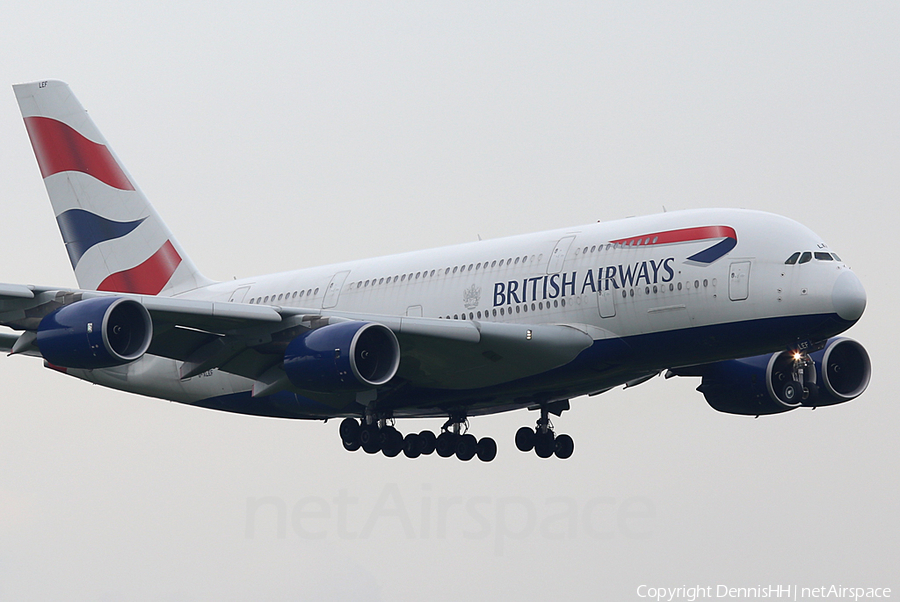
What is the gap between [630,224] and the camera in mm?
29797

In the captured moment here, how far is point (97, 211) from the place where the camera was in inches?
1558

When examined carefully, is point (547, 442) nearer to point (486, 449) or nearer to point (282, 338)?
point (486, 449)

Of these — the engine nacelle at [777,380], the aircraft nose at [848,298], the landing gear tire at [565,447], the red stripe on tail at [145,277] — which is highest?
the red stripe on tail at [145,277]

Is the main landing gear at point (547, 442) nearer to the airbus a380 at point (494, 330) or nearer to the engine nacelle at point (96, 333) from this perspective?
the airbus a380 at point (494, 330)

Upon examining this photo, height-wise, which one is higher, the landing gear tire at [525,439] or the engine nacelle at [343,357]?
the engine nacelle at [343,357]

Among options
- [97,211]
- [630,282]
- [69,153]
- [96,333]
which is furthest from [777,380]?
[69,153]

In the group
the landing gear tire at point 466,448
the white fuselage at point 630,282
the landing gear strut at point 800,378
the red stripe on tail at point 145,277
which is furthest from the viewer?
the red stripe on tail at point 145,277

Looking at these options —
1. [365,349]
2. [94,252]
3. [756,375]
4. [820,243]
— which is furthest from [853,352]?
[94,252]

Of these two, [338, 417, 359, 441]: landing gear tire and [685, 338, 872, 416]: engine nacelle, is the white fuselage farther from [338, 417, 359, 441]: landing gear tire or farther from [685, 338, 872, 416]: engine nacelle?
[685, 338, 872, 416]: engine nacelle

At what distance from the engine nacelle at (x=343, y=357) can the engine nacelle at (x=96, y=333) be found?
10.1 feet

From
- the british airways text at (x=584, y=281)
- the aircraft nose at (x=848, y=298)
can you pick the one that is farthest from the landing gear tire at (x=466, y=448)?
the aircraft nose at (x=848, y=298)

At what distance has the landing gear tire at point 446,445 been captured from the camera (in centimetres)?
3459

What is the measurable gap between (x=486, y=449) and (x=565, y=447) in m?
1.99

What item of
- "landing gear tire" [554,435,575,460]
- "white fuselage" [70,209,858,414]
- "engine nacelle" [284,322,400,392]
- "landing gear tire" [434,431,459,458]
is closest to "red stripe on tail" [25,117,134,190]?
"white fuselage" [70,209,858,414]
